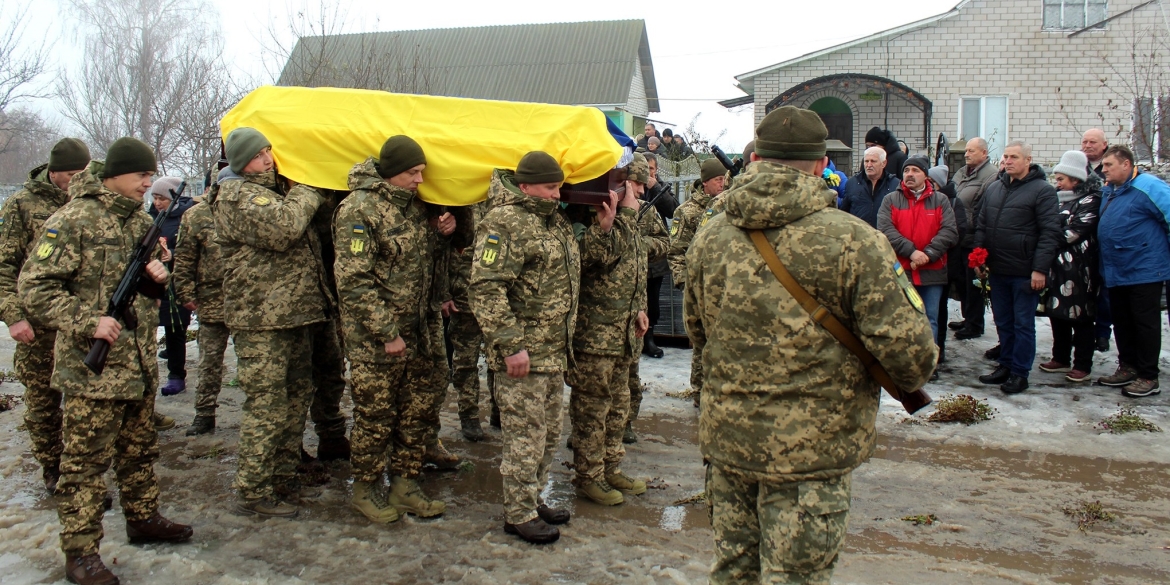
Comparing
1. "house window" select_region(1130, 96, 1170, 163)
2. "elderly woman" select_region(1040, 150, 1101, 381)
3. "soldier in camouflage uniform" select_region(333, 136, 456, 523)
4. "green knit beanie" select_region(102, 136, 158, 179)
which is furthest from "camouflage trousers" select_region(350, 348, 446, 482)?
"house window" select_region(1130, 96, 1170, 163)

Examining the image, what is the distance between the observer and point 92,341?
404cm

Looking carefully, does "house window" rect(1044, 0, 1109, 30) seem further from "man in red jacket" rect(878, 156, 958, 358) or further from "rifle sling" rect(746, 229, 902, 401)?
"rifle sling" rect(746, 229, 902, 401)

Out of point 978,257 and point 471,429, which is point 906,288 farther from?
point 978,257

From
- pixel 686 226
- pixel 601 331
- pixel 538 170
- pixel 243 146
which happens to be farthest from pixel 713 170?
pixel 243 146

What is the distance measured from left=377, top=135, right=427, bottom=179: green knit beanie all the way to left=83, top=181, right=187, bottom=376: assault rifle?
1081mm

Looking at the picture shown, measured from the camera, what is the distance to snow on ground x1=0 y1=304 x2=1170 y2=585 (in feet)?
13.4

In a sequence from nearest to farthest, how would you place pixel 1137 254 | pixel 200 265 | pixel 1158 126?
1. pixel 200 265
2. pixel 1137 254
3. pixel 1158 126

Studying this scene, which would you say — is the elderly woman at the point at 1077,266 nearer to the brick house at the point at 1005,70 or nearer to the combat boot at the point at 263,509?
the combat boot at the point at 263,509

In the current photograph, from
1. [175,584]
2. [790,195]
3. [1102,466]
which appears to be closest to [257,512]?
[175,584]

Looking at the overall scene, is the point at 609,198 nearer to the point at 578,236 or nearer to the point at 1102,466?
the point at 578,236

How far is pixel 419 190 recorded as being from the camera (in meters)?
4.94

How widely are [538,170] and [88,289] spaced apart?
2211 millimetres

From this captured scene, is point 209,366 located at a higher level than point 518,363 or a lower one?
lower

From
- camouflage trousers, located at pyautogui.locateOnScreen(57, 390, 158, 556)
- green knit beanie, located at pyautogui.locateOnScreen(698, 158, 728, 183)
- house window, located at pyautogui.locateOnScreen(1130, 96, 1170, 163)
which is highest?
house window, located at pyautogui.locateOnScreen(1130, 96, 1170, 163)
